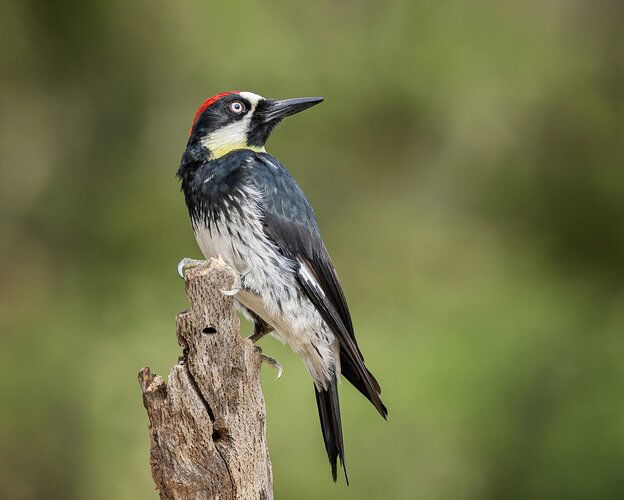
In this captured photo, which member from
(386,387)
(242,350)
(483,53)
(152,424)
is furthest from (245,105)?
(483,53)

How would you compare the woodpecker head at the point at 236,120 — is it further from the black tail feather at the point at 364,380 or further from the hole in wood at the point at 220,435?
the hole in wood at the point at 220,435

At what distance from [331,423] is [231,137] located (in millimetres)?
1198

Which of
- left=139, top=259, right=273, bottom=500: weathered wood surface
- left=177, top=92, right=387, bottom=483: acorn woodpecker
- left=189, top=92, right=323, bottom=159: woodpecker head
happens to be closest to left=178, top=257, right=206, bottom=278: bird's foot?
left=139, top=259, right=273, bottom=500: weathered wood surface

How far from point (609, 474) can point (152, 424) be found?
12.9ft

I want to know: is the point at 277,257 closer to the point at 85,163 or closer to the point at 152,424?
the point at 152,424

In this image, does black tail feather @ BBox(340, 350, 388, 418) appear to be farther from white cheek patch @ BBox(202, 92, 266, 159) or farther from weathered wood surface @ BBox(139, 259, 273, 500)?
white cheek patch @ BBox(202, 92, 266, 159)

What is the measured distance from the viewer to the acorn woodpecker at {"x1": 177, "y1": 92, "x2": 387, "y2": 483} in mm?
3291

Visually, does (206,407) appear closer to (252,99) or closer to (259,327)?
(259,327)

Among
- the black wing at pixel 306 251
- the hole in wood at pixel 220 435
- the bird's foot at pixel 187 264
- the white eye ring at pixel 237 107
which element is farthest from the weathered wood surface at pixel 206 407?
the white eye ring at pixel 237 107

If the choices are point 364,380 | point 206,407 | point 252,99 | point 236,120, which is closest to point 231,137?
point 236,120

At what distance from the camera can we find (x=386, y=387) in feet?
18.6

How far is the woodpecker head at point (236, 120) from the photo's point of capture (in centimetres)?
356

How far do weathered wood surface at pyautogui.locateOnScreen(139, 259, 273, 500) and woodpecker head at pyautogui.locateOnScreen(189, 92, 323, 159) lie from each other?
87 centimetres

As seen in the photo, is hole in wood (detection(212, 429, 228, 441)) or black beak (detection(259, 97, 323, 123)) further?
black beak (detection(259, 97, 323, 123))
